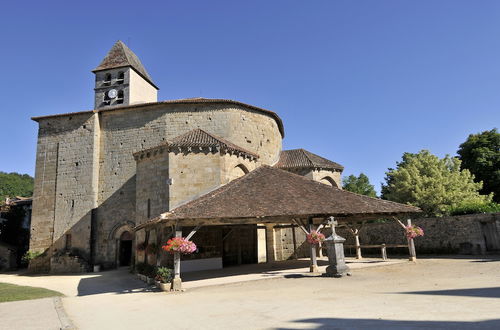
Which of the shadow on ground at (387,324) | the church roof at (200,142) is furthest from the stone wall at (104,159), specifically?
the shadow on ground at (387,324)

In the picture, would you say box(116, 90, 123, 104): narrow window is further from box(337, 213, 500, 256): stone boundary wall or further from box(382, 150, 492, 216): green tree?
box(382, 150, 492, 216): green tree

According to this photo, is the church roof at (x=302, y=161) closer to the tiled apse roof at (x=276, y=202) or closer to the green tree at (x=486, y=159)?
the tiled apse roof at (x=276, y=202)

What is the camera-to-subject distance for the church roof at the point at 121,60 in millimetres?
27422

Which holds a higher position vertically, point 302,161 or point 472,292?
point 302,161

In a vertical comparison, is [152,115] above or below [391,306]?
above

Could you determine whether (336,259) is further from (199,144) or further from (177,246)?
(199,144)

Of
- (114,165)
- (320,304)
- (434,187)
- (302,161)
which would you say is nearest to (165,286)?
(320,304)

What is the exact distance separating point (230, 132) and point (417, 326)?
55.8 feet

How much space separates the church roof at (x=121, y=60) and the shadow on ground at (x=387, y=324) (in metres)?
26.5

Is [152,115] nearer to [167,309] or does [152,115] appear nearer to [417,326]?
[167,309]

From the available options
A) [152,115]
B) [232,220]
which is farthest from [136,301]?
[152,115]

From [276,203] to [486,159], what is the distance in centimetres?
2370

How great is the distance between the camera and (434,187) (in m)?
22.1

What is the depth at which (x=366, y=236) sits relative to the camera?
66.4 feet
